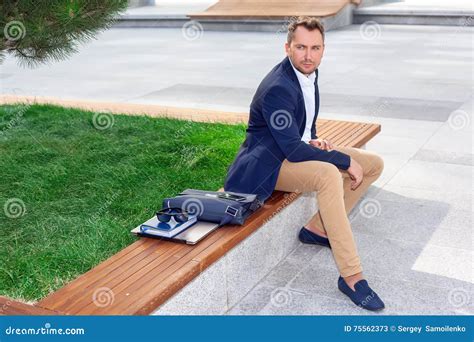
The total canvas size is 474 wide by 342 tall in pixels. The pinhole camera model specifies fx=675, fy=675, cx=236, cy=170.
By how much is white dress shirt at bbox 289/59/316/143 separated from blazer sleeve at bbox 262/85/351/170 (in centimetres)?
22

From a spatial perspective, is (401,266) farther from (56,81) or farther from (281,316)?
(56,81)

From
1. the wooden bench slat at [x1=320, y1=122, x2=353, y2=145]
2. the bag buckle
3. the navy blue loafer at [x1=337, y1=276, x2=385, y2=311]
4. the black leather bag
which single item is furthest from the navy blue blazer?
the wooden bench slat at [x1=320, y1=122, x2=353, y2=145]

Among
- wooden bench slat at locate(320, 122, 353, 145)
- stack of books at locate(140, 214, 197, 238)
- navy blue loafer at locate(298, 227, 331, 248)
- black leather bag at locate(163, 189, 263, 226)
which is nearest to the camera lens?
stack of books at locate(140, 214, 197, 238)

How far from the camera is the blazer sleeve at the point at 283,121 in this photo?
166 inches

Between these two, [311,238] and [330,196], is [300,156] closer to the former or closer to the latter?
[330,196]

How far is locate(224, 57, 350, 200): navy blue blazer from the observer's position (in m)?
4.24

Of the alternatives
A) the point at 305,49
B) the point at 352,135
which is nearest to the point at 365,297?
the point at 305,49

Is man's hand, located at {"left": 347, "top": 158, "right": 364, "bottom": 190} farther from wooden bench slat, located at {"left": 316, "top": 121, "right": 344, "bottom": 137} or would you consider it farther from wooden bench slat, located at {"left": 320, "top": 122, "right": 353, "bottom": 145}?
wooden bench slat, located at {"left": 316, "top": 121, "right": 344, "bottom": 137}

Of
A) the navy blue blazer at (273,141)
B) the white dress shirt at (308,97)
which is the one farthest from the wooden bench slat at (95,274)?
the white dress shirt at (308,97)

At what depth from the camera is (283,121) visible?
4246 mm

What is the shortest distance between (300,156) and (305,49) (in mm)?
681

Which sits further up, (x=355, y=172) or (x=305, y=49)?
(x=305, y=49)

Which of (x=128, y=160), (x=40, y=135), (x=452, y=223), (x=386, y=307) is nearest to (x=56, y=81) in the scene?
(x=40, y=135)

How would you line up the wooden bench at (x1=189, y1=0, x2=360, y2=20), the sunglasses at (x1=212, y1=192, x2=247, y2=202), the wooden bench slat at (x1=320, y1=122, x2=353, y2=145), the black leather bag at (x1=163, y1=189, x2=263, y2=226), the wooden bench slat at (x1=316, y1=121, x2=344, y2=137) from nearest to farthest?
the black leather bag at (x1=163, y1=189, x2=263, y2=226)
the sunglasses at (x1=212, y1=192, x2=247, y2=202)
the wooden bench slat at (x1=320, y1=122, x2=353, y2=145)
the wooden bench slat at (x1=316, y1=121, x2=344, y2=137)
the wooden bench at (x1=189, y1=0, x2=360, y2=20)
